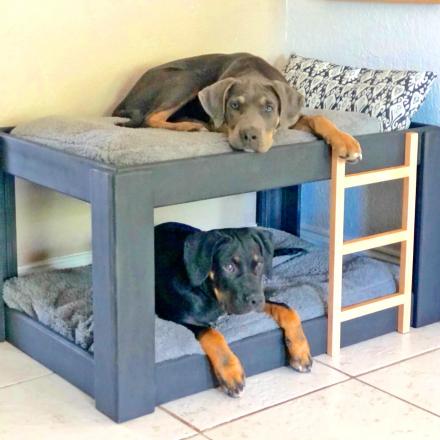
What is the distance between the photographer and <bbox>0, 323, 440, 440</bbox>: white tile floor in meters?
2.23

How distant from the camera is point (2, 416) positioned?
232 centimetres

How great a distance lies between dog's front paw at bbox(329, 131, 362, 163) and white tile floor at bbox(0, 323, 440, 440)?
64 cm

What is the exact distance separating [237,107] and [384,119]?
22.6 inches

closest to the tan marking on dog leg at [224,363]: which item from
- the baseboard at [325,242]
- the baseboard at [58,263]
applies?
the baseboard at [58,263]

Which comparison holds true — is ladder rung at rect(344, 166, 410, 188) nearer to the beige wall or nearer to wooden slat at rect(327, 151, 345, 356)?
wooden slat at rect(327, 151, 345, 356)

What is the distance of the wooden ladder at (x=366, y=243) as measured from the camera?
8.73 ft

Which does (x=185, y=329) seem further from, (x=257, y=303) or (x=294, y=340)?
(x=294, y=340)

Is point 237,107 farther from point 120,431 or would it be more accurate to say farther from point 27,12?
point 120,431

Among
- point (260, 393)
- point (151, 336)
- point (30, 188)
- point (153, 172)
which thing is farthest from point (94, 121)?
point (260, 393)

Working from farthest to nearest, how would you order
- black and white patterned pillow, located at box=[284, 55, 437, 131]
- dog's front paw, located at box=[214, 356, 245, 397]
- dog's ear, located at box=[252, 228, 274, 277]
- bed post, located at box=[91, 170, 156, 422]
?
black and white patterned pillow, located at box=[284, 55, 437, 131]
dog's ear, located at box=[252, 228, 274, 277]
dog's front paw, located at box=[214, 356, 245, 397]
bed post, located at box=[91, 170, 156, 422]

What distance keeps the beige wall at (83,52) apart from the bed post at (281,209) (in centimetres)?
25

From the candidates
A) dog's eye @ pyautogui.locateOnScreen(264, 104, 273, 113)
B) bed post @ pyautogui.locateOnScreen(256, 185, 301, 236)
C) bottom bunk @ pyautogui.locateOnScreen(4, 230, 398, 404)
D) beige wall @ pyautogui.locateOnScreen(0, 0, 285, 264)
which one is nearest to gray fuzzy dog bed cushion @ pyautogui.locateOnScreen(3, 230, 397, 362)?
bottom bunk @ pyautogui.locateOnScreen(4, 230, 398, 404)

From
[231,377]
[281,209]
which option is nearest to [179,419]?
[231,377]

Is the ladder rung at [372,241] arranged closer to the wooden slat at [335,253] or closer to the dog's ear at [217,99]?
the wooden slat at [335,253]
